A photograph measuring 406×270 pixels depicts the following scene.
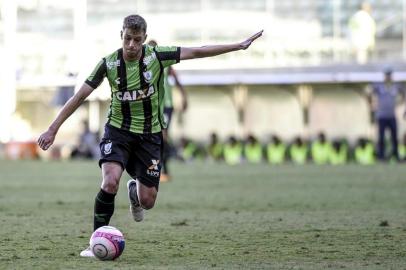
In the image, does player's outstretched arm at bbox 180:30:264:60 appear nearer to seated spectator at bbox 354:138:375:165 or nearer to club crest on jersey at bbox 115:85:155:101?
club crest on jersey at bbox 115:85:155:101

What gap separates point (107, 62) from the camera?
9398mm

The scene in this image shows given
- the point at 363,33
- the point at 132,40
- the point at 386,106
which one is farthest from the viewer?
the point at 363,33

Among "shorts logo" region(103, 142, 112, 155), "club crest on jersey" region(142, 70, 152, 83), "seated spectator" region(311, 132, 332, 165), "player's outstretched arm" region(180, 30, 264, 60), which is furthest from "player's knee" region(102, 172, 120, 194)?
"seated spectator" region(311, 132, 332, 165)

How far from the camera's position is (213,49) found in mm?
9500

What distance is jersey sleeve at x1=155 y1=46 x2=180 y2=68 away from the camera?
31.4ft

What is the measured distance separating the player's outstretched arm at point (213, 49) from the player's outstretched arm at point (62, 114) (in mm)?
896

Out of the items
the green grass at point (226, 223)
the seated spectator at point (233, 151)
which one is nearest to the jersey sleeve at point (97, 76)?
the green grass at point (226, 223)

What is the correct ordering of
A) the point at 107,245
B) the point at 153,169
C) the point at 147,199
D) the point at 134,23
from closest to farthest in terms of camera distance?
1. the point at 107,245
2. the point at 134,23
3. the point at 153,169
4. the point at 147,199

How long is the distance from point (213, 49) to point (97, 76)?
1.01m

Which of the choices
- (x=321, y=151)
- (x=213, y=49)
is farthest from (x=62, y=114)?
(x=321, y=151)

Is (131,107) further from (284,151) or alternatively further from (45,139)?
(284,151)

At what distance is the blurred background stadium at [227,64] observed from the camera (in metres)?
36.1

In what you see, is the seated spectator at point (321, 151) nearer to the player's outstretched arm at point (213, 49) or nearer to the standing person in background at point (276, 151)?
the standing person in background at point (276, 151)

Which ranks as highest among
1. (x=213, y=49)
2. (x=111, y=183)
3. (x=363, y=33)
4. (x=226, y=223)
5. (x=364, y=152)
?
(x=363, y=33)
